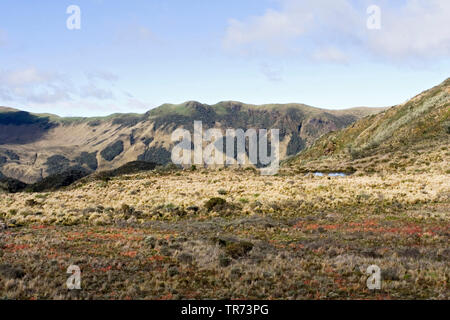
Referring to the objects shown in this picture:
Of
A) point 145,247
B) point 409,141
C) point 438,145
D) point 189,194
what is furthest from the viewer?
point 409,141

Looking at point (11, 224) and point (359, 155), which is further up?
point (359, 155)

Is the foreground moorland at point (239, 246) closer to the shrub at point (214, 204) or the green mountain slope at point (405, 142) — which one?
the shrub at point (214, 204)

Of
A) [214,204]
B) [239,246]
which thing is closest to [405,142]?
[214,204]

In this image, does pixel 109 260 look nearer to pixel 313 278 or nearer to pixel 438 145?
pixel 313 278

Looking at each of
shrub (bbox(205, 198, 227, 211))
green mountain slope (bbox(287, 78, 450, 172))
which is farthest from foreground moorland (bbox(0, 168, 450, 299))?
green mountain slope (bbox(287, 78, 450, 172))

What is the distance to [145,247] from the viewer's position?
1922 centimetres

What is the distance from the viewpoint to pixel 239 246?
57.3ft

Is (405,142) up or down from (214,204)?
up

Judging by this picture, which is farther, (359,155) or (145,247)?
(359,155)

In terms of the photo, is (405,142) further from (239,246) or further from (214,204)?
(239,246)

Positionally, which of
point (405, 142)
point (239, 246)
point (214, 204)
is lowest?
point (214, 204)

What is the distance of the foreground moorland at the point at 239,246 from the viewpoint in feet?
39.6
